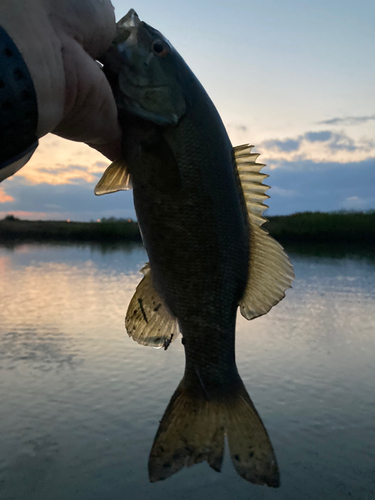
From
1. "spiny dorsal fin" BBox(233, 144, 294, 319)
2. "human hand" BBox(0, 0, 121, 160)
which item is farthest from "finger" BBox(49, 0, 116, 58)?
"spiny dorsal fin" BBox(233, 144, 294, 319)

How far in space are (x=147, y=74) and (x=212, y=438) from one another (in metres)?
1.80

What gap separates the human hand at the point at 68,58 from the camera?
124cm

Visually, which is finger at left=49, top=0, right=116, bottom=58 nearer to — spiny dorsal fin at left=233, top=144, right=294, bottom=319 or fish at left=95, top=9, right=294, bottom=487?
fish at left=95, top=9, right=294, bottom=487

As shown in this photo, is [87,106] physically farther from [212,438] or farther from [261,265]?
[212,438]

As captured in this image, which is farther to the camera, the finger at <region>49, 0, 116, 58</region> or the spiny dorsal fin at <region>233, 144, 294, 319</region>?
the spiny dorsal fin at <region>233, 144, 294, 319</region>

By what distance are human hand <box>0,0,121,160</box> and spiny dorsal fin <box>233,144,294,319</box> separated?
0.82 m

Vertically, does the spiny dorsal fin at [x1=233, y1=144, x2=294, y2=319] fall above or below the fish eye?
below

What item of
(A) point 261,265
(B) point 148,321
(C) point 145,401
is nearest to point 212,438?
(B) point 148,321

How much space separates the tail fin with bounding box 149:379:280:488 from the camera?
84.8 inches

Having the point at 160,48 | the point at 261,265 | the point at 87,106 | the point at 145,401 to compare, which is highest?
the point at 160,48

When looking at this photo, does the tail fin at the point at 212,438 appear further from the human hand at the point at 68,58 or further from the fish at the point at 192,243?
the human hand at the point at 68,58

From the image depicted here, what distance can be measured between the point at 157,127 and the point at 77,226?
36252 mm

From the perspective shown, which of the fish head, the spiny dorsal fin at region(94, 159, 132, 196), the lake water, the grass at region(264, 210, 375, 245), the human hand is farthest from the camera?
the grass at region(264, 210, 375, 245)

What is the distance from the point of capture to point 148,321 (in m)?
2.35
